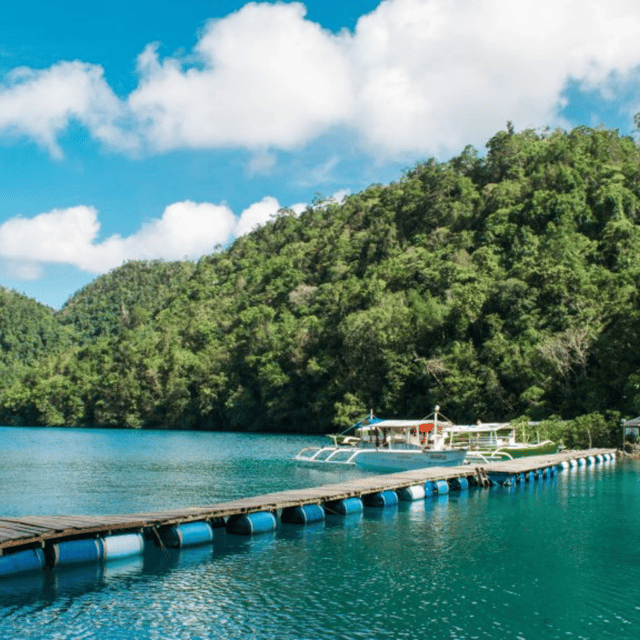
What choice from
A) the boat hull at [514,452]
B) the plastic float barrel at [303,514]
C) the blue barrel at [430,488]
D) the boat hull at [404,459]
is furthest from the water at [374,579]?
the boat hull at [514,452]

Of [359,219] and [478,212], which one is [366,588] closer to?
[478,212]

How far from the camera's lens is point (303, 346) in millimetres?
109125

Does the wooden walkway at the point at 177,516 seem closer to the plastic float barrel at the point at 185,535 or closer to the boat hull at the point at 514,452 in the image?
the plastic float barrel at the point at 185,535

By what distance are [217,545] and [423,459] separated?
28.9 m

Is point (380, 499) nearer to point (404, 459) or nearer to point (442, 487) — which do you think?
point (442, 487)

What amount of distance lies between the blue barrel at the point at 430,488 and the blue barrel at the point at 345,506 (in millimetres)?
6713

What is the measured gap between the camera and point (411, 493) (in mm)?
35469

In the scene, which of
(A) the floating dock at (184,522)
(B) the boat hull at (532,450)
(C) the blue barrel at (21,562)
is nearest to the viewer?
(C) the blue barrel at (21,562)

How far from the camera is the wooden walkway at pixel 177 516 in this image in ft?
67.7

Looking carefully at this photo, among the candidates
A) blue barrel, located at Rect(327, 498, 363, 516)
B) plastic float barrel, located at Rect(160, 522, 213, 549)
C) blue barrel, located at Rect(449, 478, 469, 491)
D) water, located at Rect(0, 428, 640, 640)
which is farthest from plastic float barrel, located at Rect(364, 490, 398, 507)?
plastic float barrel, located at Rect(160, 522, 213, 549)

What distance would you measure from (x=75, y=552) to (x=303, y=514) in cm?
1005

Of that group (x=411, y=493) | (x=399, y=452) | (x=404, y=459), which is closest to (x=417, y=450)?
(x=399, y=452)

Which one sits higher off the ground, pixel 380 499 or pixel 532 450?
pixel 532 450

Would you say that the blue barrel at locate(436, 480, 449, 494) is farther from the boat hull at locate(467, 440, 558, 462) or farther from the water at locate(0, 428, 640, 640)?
the boat hull at locate(467, 440, 558, 462)
